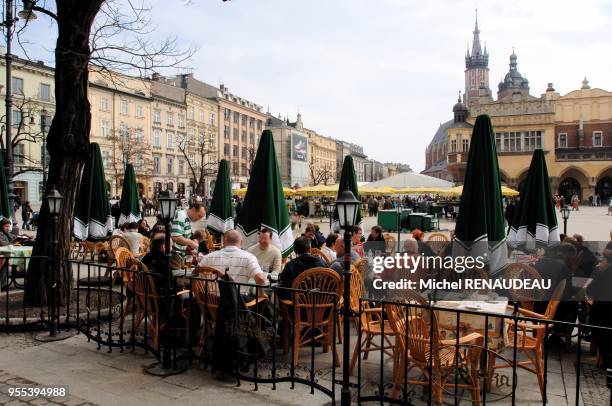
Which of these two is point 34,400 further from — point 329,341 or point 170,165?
point 170,165

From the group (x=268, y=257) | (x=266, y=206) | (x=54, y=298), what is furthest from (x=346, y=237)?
(x=54, y=298)

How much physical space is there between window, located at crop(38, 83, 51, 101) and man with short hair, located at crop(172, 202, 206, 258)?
45519mm

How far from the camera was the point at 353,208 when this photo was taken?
4277 millimetres

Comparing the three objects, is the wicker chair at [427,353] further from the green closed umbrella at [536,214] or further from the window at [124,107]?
the window at [124,107]

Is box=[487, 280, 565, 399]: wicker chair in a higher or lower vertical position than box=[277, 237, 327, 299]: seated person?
lower

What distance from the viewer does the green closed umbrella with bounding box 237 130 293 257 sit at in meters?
7.68

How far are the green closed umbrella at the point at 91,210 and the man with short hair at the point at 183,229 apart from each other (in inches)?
146

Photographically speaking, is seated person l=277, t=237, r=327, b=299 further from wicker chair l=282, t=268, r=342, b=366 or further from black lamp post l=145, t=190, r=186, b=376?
black lamp post l=145, t=190, r=186, b=376

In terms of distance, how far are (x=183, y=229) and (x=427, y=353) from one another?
18.2 ft

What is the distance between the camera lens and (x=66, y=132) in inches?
303

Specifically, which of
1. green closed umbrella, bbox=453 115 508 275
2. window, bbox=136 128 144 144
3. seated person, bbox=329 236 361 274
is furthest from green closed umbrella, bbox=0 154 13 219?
window, bbox=136 128 144 144

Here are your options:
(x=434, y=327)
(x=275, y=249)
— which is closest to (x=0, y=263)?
(x=275, y=249)

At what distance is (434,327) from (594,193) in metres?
64.9

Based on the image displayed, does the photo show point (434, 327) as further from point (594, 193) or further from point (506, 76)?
point (506, 76)
